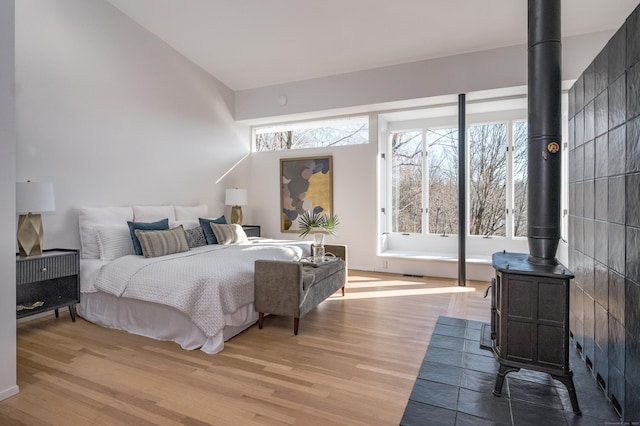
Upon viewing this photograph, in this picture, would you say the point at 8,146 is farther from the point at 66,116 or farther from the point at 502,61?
the point at 502,61

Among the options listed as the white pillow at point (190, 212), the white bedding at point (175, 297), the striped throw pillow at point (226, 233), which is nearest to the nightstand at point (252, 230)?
the white pillow at point (190, 212)

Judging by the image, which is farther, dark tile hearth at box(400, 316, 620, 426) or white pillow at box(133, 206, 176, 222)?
white pillow at box(133, 206, 176, 222)

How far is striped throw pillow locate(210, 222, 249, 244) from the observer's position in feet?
15.4

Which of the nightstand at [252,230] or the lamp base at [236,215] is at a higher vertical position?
the lamp base at [236,215]

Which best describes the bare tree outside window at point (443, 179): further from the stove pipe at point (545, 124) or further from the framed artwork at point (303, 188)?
the stove pipe at point (545, 124)

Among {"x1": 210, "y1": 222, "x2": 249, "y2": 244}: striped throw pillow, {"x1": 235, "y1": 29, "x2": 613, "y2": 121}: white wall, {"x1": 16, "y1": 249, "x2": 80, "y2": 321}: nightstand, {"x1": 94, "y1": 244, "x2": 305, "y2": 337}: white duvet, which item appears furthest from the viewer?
{"x1": 210, "y1": 222, "x2": 249, "y2": 244}: striped throw pillow

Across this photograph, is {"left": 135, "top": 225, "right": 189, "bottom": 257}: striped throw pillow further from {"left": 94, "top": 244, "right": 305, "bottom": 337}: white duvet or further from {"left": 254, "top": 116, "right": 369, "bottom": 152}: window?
{"left": 254, "top": 116, "right": 369, "bottom": 152}: window

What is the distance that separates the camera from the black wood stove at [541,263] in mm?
2064

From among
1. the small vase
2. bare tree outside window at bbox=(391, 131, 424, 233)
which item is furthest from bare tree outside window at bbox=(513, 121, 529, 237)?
the small vase

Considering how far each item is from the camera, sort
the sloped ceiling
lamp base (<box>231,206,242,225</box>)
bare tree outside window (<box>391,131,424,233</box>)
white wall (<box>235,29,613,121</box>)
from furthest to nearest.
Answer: bare tree outside window (<box>391,131,424,233</box>) < lamp base (<box>231,206,242,225</box>) < white wall (<box>235,29,613,121</box>) < the sloped ceiling

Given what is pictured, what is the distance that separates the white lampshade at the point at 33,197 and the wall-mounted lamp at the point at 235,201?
2.80 metres

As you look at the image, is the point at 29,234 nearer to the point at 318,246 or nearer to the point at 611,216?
the point at 318,246

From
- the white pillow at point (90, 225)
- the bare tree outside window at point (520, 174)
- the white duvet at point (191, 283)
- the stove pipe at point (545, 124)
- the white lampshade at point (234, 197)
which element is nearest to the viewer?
the stove pipe at point (545, 124)

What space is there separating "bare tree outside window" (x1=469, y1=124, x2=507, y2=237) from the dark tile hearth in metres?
3.33
